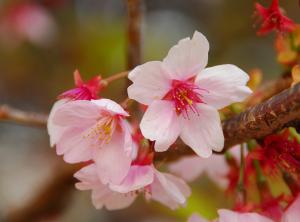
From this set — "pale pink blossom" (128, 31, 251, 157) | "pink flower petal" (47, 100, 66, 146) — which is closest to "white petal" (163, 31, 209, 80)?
"pale pink blossom" (128, 31, 251, 157)

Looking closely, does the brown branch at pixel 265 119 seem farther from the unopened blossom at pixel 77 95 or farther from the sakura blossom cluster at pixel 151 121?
the unopened blossom at pixel 77 95

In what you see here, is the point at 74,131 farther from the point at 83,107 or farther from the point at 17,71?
the point at 17,71

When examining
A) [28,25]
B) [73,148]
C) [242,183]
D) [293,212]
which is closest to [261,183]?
[242,183]

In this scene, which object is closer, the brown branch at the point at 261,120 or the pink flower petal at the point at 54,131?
the brown branch at the point at 261,120

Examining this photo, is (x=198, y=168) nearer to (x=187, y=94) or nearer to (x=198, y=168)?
(x=198, y=168)

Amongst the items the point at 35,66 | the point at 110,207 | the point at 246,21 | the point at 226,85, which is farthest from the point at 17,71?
the point at 226,85

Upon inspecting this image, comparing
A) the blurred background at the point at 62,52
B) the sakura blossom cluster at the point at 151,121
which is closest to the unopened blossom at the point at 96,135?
the sakura blossom cluster at the point at 151,121
